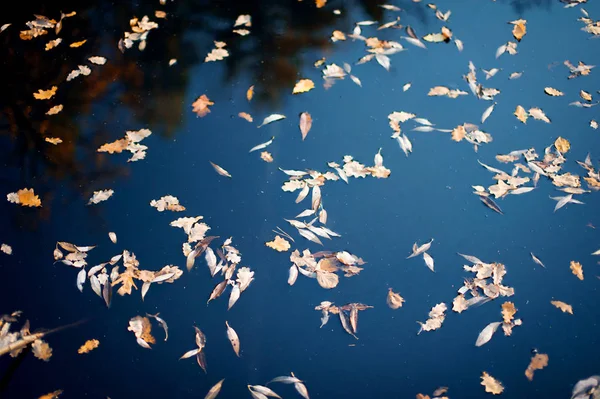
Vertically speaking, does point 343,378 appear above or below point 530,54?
below

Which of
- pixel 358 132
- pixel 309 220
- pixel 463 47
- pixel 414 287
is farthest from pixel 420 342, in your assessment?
pixel 463 47

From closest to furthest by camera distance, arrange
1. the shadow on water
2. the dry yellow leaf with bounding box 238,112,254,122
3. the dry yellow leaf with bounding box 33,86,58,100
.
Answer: the shadow on water → the dry yellow leaf with bounding box 238,112,254,122 → the dry yellow leaf with bounding box 33,86,58,100

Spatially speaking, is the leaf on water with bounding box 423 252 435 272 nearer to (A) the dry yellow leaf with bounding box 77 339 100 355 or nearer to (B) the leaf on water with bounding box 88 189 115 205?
(A) the dry yellow leaf with bounding box 77 339 100 355

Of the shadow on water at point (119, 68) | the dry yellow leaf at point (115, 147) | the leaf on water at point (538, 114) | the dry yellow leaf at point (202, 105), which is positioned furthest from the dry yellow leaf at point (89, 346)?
the leaf on water at point (538, 114)

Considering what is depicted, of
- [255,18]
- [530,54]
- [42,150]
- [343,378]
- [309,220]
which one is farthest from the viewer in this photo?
[255,18]

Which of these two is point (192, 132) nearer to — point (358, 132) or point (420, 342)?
point (358, 132)

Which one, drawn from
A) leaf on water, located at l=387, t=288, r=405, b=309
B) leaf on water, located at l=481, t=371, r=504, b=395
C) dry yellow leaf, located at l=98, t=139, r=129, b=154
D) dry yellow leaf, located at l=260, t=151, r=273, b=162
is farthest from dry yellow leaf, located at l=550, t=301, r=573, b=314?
dry yellow leaf, located at l=98, t=139, r=129, b=154
